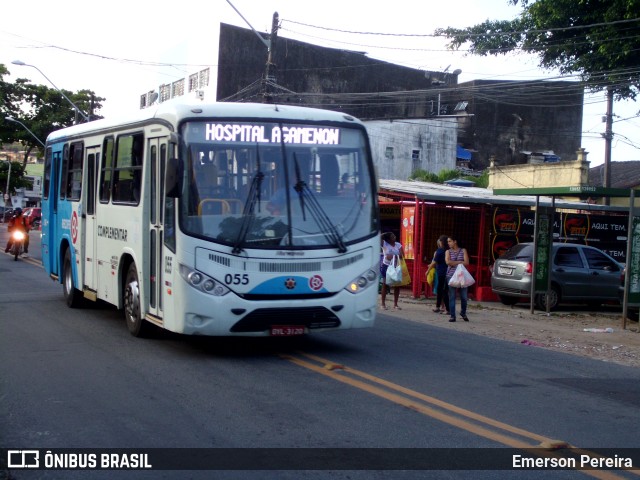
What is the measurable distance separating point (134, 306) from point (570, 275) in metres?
12.8

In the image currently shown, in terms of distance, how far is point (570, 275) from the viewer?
19891mm

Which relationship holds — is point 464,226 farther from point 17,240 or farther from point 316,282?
point 17,240

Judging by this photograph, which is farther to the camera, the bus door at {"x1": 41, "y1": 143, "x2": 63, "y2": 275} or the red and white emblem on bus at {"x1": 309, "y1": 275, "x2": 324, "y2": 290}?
the bus door at {"x1": 41, "y1": 143, "x2": 63, "y2": 275}

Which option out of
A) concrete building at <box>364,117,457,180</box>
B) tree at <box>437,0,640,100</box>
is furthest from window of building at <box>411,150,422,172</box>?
tree at <box>437,0,640,100</box>

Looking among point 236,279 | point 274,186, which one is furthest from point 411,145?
point 236,279

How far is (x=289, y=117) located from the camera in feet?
31.9

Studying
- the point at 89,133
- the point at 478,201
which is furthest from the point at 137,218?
the point at 478,201

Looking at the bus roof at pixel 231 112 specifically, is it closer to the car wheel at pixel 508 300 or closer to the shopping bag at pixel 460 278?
the shopping bag at pixel 460 278

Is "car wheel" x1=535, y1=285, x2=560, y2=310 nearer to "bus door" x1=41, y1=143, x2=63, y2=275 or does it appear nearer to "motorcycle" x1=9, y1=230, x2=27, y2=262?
"bus door" x1=41, y1=143, x2=63, y2=275

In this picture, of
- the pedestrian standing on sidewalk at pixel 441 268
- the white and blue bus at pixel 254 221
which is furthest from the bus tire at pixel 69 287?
the pedestrian standing on sidewalk at pixel 441 268

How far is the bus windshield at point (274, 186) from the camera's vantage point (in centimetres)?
916

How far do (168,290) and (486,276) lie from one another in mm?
14298

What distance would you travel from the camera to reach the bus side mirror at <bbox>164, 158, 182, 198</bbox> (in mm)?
8992

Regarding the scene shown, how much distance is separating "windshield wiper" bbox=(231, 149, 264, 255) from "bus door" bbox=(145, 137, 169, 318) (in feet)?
3.99
